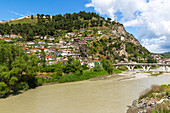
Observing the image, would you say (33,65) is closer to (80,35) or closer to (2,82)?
(2,82)

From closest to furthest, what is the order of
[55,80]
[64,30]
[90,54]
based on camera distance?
1. [55,80]
2. [90,54]
3. [64,30]

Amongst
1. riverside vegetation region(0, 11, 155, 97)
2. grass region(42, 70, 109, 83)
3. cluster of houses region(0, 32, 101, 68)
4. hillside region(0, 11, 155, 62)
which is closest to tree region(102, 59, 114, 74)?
riverside vegetation region(0, 11, 155, 97)

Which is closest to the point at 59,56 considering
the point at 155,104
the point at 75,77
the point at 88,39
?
the point at 75,77

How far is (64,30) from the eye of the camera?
12606 cm

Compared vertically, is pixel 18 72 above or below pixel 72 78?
above

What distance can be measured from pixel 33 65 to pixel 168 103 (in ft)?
89.4

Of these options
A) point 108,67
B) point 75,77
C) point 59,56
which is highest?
point 59,56

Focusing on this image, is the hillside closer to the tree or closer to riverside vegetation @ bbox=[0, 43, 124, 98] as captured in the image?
the tree

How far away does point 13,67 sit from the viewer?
26.9m

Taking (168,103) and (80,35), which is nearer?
(168,103)

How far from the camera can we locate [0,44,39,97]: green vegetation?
2490 cm

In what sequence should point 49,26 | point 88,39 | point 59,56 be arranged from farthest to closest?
point 49,26, point 88,39, point 59,56

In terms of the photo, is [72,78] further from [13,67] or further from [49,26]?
[49,26]

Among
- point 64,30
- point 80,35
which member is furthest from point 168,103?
point 64,30
